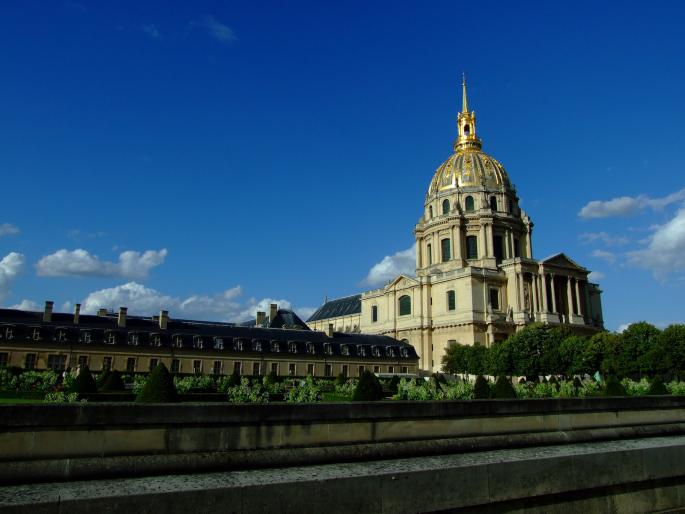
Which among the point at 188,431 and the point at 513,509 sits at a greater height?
the point at 188,431

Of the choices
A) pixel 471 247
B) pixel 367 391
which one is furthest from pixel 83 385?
pixel 471 247

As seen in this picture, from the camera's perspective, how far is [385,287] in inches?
3327

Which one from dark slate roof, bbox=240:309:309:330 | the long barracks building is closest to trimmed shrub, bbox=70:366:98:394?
the long barracks building

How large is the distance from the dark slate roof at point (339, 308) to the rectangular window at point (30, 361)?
2169 inches

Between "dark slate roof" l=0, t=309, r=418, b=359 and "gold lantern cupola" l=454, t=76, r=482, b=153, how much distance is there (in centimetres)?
3850

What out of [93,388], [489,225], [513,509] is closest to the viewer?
[513,509]

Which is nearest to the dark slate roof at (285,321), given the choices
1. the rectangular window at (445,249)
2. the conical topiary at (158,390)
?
the rectangular window at (445,249)

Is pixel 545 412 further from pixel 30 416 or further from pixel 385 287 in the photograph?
pixel 385 287

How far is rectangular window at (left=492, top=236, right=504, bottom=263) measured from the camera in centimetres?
7988

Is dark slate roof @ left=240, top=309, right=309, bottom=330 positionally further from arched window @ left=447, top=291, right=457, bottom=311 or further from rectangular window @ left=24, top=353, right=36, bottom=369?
rectangular window @ left=24, top=353, right=36, bottom=369

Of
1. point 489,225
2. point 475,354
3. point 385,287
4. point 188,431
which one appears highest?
point 489,225

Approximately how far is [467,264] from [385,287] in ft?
41.2

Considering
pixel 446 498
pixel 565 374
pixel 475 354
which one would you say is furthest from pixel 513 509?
pixel 475 354

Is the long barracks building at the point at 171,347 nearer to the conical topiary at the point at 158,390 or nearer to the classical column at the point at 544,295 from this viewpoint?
the classical column at the point at 544,295
